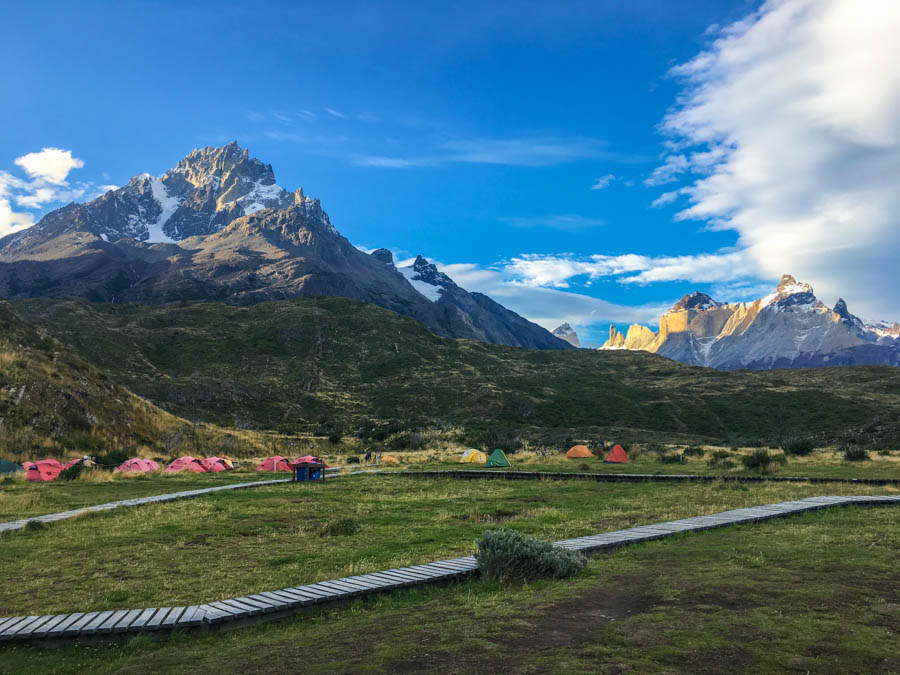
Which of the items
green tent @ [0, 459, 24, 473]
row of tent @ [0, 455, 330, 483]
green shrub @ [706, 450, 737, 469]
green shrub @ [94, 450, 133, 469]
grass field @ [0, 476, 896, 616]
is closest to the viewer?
grass field @ [0, 476, 896, 616]

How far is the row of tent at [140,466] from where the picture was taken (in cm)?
3095

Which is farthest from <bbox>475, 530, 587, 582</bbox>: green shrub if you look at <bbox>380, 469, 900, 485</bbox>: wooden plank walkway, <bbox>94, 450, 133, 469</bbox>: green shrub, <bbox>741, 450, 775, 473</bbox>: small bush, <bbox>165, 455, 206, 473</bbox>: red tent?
<bbox>94, 450, 133, 469</bbox>: green shrub

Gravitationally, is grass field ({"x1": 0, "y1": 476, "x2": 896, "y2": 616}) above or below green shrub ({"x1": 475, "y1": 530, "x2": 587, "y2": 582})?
below

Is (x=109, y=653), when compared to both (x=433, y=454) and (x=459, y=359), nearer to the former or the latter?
(x=433, y=454)

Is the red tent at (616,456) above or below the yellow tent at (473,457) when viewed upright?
above

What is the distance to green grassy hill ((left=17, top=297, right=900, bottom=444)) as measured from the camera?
95.2 m

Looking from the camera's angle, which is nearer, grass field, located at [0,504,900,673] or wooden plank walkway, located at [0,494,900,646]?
grass field, located at [0,504,900,673]

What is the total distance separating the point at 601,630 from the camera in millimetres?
7656

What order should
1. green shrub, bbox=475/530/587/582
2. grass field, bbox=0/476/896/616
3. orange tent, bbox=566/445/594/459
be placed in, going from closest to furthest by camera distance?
green shrub, bbox=475/530/587/582, grass field, bbox=0/476/896/616, orange tent, bbox=566/445/594/459

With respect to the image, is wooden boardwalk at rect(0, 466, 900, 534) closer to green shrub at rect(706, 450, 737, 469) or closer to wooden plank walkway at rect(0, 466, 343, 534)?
wooden plank walkway at rect(0, 466, 343, 534)

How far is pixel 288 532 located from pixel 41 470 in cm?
2033

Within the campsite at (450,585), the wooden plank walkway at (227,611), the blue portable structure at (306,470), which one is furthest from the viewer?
the blue portable structure at (306,470)

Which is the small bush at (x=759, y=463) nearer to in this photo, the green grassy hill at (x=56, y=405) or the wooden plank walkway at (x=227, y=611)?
the wooden plank walkway at (x=227, y=611)

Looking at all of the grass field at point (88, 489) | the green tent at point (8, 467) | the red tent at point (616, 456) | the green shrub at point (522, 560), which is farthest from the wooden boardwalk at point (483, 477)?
the green shrub at point (522, 560)
